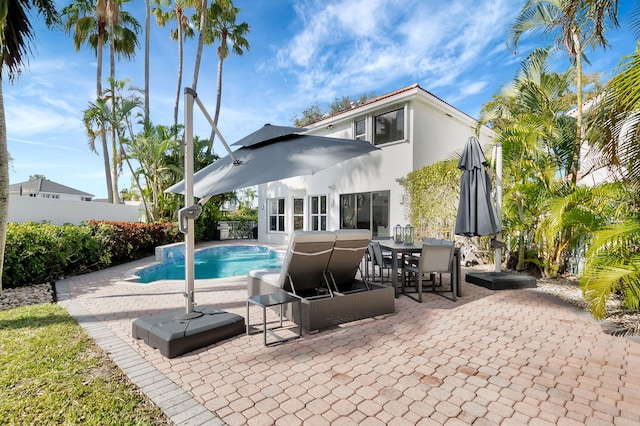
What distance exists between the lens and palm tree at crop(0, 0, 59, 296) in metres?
4.62

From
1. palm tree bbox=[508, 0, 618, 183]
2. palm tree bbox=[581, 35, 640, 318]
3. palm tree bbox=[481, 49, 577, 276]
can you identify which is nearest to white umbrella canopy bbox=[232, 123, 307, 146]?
palm tree bbox=[581, 35, 640, 318]

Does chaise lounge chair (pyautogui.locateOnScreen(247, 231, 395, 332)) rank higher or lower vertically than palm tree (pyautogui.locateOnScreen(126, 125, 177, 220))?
lower

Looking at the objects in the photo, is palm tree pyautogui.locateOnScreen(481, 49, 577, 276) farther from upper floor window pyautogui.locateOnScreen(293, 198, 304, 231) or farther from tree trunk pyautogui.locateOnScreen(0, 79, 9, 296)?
upper floor window pyautogui.locateOnScreen(293, 198, 304, 231)

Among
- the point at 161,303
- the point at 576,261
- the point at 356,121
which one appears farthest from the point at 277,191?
the point at 576,261

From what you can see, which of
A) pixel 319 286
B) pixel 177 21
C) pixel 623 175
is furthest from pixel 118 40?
pixel 623 175

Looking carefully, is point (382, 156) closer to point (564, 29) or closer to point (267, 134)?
point (564, 29)

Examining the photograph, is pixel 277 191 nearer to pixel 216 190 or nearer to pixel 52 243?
pixel 52 243

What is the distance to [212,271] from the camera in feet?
37.8

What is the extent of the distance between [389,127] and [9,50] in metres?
10.9

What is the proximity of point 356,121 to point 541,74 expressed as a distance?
6783 mm

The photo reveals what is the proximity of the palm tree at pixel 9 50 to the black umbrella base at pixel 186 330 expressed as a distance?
2.89m

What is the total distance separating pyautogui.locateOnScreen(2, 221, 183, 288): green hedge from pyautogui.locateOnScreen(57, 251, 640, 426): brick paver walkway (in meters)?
3.19

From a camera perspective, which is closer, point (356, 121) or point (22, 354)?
point (22, 354)

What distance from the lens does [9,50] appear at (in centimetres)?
533
